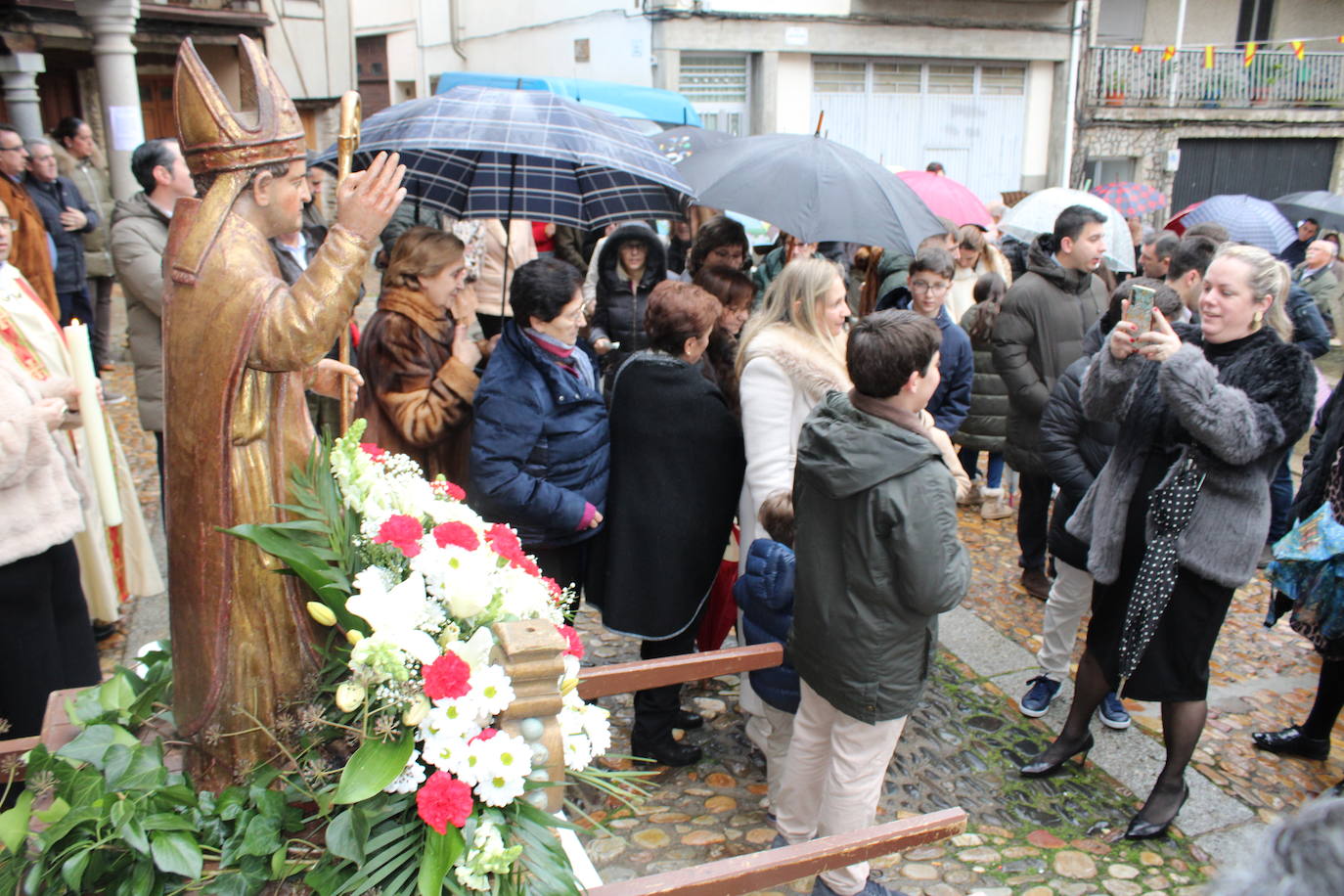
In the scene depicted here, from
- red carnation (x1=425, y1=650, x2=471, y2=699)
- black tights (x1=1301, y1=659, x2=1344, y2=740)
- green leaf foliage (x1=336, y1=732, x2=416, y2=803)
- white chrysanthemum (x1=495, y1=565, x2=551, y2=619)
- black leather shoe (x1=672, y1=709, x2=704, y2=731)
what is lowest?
black leather shoe (x1=672, y1=709, x2=704, y2=731)

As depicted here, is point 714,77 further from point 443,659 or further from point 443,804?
point 443,804

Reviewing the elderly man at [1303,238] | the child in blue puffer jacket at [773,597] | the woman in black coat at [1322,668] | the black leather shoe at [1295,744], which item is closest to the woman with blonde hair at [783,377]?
the child in blue puffer jacket at [773,597]

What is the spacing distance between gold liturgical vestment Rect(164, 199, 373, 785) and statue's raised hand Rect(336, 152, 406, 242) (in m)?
0.03

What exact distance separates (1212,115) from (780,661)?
20.9m

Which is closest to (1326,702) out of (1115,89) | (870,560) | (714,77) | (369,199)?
Answer: (870,560)

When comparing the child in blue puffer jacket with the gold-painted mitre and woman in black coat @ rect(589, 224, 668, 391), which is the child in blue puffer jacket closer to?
the gold-painted mitre

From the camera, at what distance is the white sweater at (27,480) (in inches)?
108

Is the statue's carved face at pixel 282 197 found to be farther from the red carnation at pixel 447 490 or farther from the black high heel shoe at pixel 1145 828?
the black high heel shoe at pixel 1145 828

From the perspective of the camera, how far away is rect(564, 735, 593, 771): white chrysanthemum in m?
2.06

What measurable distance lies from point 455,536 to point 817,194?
10.5 ft

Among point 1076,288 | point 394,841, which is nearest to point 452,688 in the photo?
point 394,841

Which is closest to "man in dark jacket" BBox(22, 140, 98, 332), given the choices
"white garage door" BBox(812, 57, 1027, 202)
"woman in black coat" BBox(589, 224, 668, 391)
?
"woman in black coat" BBox(589, 224, 668, 391)

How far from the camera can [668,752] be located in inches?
150

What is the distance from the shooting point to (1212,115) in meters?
19.8
